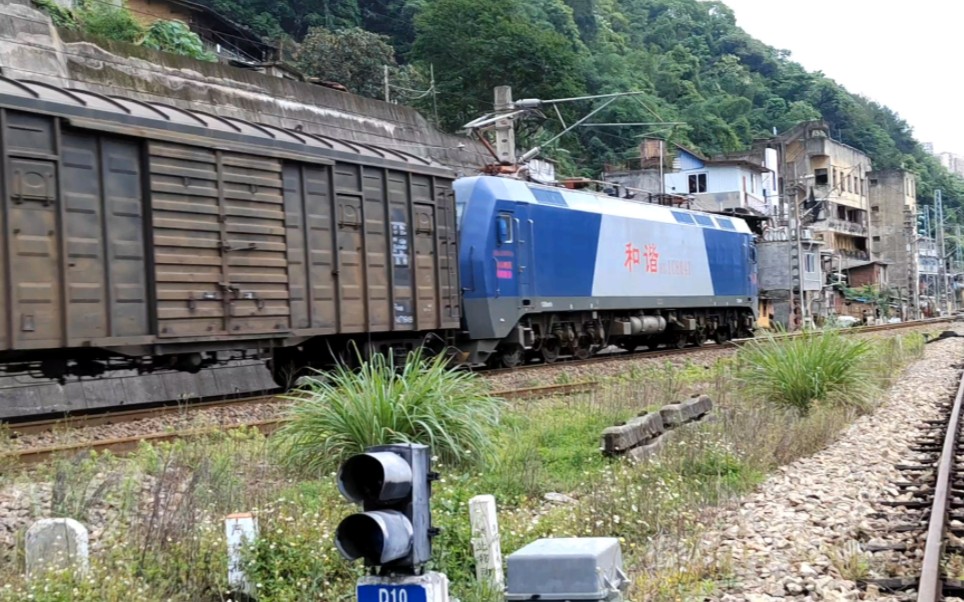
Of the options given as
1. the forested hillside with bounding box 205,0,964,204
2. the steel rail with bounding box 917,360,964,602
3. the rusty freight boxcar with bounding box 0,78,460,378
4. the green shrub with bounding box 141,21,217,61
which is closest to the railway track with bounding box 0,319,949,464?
the rusty freight boxcar with bounding box 0,78,460,378

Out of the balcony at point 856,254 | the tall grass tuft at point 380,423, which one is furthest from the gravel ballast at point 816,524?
the balcony at point 856,254

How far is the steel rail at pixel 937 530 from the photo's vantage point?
4898 mm

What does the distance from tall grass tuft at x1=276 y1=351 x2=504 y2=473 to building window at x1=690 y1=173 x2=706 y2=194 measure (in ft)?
185

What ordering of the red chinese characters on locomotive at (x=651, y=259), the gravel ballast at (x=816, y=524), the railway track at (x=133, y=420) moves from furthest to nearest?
the red chinese characters on locomotive at (x=651, y=259)
the railway track at (x=133, y=420)
the gravel ballast at (x=816, y=524)

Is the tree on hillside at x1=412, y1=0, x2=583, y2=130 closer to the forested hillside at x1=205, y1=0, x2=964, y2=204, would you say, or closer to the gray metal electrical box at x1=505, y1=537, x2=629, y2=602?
the forested hillside at x1=205, y1=0, x2=964, y2=204

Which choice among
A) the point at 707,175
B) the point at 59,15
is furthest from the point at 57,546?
the point at 707,175

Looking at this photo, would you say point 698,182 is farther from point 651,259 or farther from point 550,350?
point 550,350

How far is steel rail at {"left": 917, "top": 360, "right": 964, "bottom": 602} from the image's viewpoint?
16.1 feet

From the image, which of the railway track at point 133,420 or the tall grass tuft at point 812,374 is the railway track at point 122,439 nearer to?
the railway track at point 133,420

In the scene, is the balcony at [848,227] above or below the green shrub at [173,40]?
below

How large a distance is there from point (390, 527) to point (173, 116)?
962 centimetres

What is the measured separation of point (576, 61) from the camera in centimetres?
5291

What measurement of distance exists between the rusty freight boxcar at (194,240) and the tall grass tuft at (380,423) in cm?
356

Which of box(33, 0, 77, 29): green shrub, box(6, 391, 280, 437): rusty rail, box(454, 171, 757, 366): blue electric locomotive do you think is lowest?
box(6, 391, 280, 437): rusty rail
